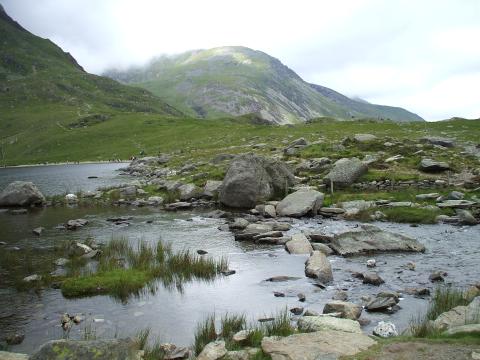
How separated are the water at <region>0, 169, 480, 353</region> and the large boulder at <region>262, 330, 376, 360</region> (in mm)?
2531

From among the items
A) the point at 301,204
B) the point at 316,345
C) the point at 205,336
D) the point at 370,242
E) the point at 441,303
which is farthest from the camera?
the point at 301,204

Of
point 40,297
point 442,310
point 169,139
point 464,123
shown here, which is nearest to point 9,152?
point 169,139

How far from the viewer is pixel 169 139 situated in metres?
133

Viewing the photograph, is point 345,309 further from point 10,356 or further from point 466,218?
point 466,218

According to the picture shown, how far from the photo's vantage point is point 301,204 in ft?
109

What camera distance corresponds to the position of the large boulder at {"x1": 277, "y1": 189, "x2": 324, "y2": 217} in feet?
108

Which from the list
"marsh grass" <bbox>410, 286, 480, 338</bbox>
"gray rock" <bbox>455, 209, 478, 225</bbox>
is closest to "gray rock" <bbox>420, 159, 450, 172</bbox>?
"gray rock" <bbox>455, 209, 478, 225</bbox>

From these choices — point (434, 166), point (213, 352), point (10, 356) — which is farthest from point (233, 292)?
point (434, 166)

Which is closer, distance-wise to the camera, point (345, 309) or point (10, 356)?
point (10, 356)

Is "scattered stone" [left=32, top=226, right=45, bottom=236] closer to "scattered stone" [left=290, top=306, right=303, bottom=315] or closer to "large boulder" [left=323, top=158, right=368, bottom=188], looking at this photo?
"scattered stone" [left=290, top=306, right=303, bottom=315]

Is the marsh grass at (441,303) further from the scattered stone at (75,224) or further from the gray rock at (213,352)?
the scattered stone at (75,224)

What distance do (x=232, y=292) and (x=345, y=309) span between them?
530 centimetres

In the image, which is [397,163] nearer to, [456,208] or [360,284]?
[456,208]

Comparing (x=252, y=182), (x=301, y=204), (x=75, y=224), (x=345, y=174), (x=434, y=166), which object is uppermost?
(x=434, y=166)
